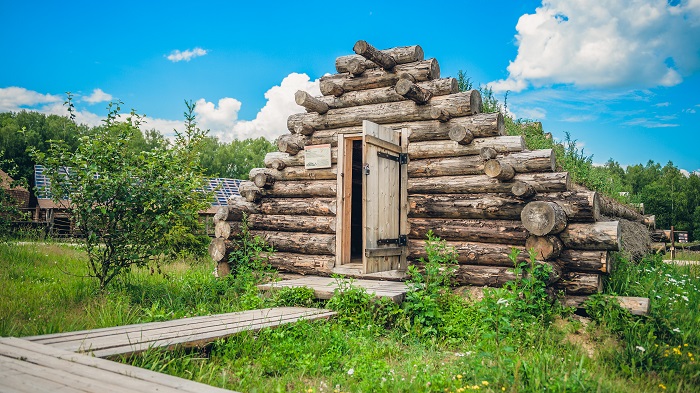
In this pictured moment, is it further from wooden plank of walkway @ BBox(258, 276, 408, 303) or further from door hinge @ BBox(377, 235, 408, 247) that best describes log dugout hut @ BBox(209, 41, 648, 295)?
wooden plank of walkway @ BBox(258, 276, 408, 303)

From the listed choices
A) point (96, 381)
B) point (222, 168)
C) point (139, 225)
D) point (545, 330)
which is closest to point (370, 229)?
point (545, 330)

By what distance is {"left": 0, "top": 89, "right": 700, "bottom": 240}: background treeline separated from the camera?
471 inches

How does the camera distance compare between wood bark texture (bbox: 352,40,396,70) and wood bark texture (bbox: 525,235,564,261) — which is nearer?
wood bark texture (bbox: 525,235,564,261)

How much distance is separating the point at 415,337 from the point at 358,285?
1610mm

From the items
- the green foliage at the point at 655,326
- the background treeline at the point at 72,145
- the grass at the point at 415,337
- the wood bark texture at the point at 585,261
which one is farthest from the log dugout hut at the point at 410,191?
the background treeline at the point at 72,145

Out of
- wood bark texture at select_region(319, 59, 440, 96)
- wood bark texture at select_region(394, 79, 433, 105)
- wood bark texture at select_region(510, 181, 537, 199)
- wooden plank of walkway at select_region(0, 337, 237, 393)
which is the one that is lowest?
wooden plank of walkway at select_region(0, 337, 237, 393)

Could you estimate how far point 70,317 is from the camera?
600 cm

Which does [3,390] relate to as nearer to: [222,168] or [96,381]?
[96,381]

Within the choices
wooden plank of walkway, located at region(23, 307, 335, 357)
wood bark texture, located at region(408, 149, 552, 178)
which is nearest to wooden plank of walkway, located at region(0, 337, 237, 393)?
wooden plank of walkway, located at region(23, 307, 335, 357)

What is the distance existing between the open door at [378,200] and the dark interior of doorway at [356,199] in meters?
2.81

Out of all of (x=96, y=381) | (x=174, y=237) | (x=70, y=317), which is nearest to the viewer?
(x=96, y=381)

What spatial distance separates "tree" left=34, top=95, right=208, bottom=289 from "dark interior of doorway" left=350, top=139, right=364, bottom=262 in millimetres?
5061

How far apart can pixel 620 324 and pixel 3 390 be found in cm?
613

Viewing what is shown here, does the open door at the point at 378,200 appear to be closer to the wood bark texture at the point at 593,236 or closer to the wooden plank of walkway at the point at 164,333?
the wooden plank of walkway at the point at 164,333
